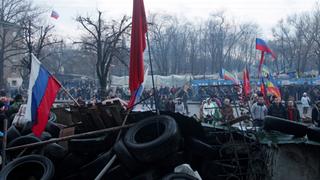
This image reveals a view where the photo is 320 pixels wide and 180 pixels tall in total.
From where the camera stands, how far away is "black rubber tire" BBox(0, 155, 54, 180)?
26.8 ft

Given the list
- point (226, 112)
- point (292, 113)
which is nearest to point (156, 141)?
point (226, 112)

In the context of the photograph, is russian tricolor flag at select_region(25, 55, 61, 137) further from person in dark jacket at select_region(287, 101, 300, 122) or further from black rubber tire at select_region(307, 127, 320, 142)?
person in dark jacket at select_region(287, 101, 300, 122)

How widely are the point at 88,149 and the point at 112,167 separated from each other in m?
1.07

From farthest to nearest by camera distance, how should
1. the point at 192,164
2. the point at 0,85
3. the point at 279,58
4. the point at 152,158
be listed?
1. the point at 279,58
2. the point at 0,85
3. the point at 192,164
4. the point at 152,158

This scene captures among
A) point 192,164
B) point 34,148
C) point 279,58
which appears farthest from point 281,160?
point 279,58

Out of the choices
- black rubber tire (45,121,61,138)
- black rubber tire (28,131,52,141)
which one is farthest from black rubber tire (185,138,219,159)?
black rubber tire (45,121,61,138)

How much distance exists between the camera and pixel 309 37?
69375 mm

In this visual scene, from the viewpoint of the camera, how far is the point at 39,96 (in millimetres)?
8281

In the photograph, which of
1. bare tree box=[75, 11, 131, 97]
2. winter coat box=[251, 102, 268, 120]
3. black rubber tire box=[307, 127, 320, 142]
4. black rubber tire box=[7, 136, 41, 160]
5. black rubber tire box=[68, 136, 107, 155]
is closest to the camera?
black rubber tire box=[307, 127, 320, 142]

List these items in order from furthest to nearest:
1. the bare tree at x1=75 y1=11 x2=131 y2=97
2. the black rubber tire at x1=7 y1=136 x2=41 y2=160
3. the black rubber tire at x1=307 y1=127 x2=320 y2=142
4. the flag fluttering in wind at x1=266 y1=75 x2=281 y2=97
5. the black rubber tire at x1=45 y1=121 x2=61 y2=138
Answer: the bare tree at x1=75 y1=11 x2=131 y2=97, the flag fluttering in wind at x1=266 y1=75 x2=281 y2=97, the black rubber tire at x1=45 y1=121 x2=61 y2=138, the black rubber tire at x1=7 y1=136 x2=41 y2=160, the black rubber tire at x1=307 y1=127 x2=320 y2=142

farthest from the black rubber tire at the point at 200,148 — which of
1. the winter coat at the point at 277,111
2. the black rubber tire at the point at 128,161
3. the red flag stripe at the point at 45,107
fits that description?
the winter coat at the point at 277,111

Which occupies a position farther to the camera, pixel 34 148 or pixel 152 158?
pixel 34 148

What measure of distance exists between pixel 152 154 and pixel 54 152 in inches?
104

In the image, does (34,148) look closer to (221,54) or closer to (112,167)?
(112,167)
